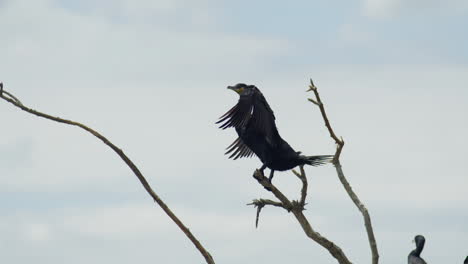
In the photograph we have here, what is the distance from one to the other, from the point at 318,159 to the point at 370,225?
1149mm

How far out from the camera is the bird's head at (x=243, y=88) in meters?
12.0

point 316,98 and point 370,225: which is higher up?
point 316,98

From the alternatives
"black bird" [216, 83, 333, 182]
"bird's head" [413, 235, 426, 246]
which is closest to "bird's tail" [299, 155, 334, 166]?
"black bird" [216, 83, 333, 182]

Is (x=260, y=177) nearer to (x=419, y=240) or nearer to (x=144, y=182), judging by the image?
(x=144, y=182)

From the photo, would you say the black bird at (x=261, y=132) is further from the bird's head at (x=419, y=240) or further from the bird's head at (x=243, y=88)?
the bird's head at (x=419, y=240)

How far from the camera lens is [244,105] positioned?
11.9m

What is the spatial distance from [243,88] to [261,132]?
2.49 feet

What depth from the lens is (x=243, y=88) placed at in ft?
39.8

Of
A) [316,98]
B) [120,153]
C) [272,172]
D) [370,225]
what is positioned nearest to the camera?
[120,153]

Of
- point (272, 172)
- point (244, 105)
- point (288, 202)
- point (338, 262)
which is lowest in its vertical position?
point (338, 262)

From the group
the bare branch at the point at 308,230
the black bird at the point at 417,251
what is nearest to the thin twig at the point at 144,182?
the bare branch at the point at 308,230

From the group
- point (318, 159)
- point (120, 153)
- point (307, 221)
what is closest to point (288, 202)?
point (307, 221)

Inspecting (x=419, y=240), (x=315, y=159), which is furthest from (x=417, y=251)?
(x=315, y=159)

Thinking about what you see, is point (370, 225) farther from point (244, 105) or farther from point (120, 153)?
point (120, 153)
